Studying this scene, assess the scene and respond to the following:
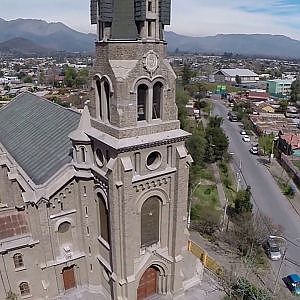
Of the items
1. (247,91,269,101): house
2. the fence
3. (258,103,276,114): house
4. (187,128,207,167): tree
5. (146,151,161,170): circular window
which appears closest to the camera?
(146,151,161,170): circular window

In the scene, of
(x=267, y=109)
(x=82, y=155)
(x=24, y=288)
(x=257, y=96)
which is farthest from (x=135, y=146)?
(x=257, y=96)

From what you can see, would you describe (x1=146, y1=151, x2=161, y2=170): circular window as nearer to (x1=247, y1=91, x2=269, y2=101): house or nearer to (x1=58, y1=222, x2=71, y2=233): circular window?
(x1=58, y1=222, x2=71, y2=233): circular window

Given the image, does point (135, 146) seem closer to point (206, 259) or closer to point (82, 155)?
point (82, 155)

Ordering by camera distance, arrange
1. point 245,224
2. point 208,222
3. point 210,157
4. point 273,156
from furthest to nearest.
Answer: point 273,156 → point 210,157 → point 208,222 → point 245,224

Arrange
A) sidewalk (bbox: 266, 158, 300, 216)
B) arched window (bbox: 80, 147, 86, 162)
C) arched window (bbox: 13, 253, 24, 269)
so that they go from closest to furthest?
arched window (bbox: 80, 147, 86, 162)
arched window (bbox: 13, 253, 24, 269)
sidewalk (bbox: 266, 158, 300, 216)

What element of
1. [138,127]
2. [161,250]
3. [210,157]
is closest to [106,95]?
[138,127]

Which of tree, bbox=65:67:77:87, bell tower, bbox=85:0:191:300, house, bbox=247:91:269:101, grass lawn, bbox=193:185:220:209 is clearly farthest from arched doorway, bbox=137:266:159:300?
tree, bbox=65:67:77:87

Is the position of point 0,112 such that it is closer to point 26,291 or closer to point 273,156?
point 26,291

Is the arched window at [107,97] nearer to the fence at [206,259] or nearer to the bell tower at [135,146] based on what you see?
the bell tower at [135,146]
